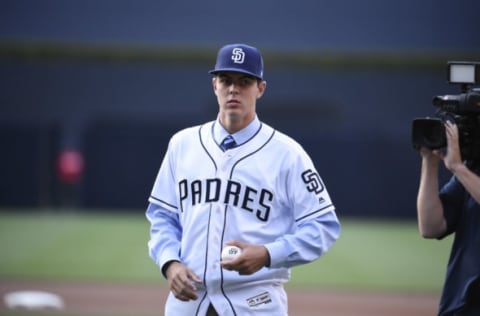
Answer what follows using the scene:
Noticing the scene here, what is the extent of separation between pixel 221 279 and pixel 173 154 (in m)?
0.67

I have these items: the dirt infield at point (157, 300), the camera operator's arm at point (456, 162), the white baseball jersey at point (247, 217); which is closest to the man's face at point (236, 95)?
the white baseball jersey at point (247, 217)

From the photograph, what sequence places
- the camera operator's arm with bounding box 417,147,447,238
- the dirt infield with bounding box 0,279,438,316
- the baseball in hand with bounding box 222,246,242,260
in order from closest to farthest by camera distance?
the baseball in hand with bounding box 222,246,242,260 → the camera operator's arm with bounding box 417,147,447,238 → the dirt infield with bounding box 0,279,438,316

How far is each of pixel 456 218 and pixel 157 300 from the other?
7.53 meters

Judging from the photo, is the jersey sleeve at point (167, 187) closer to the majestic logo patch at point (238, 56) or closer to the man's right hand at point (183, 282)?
the man's right hand at point (183, 282)

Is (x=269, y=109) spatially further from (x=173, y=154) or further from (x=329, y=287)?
(x=173, y=154)

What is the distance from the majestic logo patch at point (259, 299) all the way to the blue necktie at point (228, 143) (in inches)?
28.0

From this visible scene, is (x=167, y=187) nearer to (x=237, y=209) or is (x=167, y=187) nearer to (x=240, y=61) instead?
(x=237, y=209)

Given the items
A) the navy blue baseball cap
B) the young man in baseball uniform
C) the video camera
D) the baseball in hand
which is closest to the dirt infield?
the young man in baseball uniform

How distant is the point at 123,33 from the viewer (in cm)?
2686

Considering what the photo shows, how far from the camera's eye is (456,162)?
443 centimetres

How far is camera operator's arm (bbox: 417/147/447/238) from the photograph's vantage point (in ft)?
15.0

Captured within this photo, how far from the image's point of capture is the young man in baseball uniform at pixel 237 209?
4594 millimetres

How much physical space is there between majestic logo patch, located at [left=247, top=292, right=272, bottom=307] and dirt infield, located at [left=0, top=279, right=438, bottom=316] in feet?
20.0

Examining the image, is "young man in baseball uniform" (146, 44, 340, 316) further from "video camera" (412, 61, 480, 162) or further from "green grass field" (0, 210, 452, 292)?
"green grass field" (0, 210, 452, 292)
